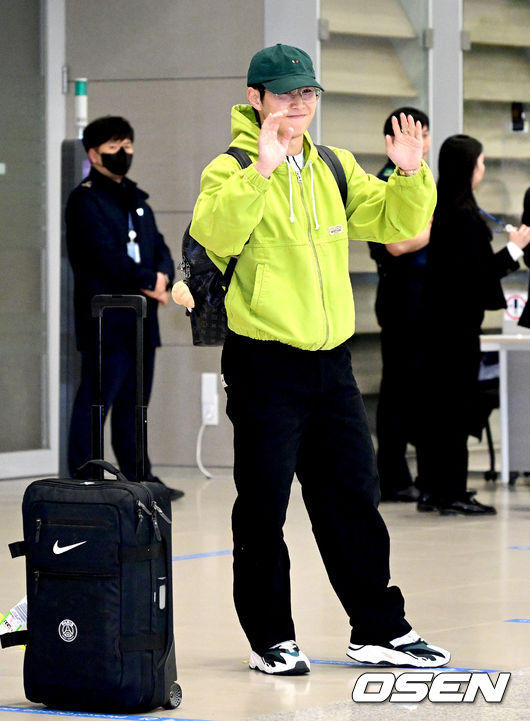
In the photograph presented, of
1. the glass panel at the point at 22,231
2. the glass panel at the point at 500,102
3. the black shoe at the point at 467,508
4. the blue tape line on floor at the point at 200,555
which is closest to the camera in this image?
the blue tape line on floor at the point at 200,555

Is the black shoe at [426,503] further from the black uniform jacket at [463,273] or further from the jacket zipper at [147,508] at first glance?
the jacket zipper at [147,508]

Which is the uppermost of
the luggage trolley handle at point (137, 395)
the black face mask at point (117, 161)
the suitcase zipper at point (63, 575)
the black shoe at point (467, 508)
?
the black face mask at point (117, 161)

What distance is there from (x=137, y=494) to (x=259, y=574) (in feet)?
1.78

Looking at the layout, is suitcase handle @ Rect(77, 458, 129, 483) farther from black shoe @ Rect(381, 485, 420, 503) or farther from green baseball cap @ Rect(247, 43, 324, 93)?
black shoe @ Rect(381, 485, 420, 503)

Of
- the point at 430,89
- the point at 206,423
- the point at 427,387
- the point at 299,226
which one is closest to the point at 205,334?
the point at 299,226

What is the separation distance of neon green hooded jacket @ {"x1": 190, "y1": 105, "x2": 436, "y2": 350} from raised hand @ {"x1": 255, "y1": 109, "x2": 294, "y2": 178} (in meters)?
0.10

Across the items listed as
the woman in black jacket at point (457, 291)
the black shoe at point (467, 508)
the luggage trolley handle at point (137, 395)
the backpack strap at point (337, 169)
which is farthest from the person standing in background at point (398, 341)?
the luggage trolley handle at point (137, 395)

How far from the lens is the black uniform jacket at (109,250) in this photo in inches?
290

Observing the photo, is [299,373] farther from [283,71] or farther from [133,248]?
[133,248]

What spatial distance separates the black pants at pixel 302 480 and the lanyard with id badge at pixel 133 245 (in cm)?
362

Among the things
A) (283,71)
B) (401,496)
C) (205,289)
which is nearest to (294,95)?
(283,71)

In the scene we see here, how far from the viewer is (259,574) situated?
3.87 meters

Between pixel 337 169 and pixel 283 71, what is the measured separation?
1.06ft

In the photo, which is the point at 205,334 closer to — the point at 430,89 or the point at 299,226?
the point at 299,226
